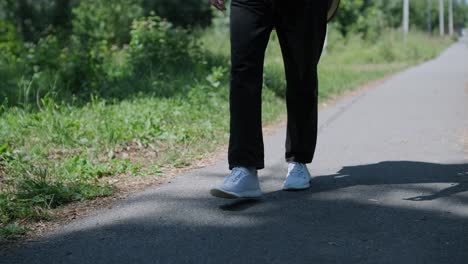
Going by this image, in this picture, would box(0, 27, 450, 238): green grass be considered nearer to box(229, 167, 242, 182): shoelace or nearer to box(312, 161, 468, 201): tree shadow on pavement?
box(229, 167, 242, 182): shoelace

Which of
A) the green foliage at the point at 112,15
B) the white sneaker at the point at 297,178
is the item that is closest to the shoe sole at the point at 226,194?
the white sneaker at the point at 297,178

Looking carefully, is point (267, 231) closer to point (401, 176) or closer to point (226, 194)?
point (226, 194)

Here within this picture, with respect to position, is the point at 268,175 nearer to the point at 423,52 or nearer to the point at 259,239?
the point at 259,239

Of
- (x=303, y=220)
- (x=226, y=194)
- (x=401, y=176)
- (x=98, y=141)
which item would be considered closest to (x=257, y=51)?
(x=226, y=194)

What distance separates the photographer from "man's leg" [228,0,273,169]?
3484 millimetres

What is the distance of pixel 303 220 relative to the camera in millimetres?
3188

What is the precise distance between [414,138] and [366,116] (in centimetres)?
204

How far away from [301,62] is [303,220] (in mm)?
963

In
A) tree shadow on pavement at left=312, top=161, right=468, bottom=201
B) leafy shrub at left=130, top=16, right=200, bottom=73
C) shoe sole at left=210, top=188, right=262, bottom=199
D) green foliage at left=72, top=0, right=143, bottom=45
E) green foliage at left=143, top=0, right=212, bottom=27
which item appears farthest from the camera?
green foliage at left=72, top=0, right=143, bottom=45

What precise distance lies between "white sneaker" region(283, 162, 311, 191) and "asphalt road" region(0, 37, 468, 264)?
0.16 ft

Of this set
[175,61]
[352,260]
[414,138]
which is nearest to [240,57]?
[352,260]

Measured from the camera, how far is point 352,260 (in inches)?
102

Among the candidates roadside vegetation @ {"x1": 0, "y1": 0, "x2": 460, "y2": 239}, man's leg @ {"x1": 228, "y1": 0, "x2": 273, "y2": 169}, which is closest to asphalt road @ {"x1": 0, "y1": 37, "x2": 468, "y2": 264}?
man's leg @ {"x1": 228, "y1": 0, "x2": 273, "y2": 169}

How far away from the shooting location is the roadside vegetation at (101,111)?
4.21 meters
